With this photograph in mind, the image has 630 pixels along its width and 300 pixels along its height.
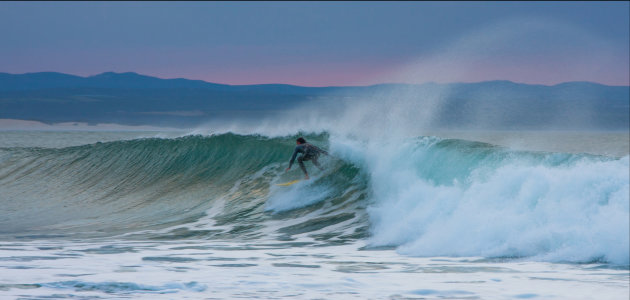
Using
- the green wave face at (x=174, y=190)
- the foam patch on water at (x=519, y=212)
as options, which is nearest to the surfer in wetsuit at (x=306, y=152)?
the green wave face at (x=174, y=190)

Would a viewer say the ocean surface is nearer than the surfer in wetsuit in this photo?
Yes

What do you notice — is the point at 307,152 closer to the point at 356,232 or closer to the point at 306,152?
the point at 306,152

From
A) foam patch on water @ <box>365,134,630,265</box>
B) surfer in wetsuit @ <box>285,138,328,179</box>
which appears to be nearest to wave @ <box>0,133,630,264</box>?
foam patch on water @ <box>365,134,630,265</box>

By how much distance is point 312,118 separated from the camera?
20016 millimetres

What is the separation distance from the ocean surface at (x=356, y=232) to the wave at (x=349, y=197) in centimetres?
3

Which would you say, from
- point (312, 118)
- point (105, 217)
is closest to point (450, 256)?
point (105, 217)

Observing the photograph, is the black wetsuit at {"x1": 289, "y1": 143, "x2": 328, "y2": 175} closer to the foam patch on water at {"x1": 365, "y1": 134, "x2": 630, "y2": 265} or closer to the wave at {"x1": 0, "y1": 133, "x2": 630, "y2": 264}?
the wave at {"x1": 0, "y1": 133, "x2": 630, "y2": 264}

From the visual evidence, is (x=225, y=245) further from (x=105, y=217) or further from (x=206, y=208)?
(x=105, y=217)

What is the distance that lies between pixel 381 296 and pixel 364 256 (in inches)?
101

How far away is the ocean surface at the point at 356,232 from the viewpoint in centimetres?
765

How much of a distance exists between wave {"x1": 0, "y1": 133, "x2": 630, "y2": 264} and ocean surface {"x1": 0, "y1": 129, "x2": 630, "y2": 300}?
0.03 m

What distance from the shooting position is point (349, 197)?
14.2 m

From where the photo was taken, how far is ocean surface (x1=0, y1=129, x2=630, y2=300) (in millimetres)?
7652

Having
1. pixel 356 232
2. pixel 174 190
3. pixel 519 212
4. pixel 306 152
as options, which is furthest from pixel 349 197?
pixel 174 190
